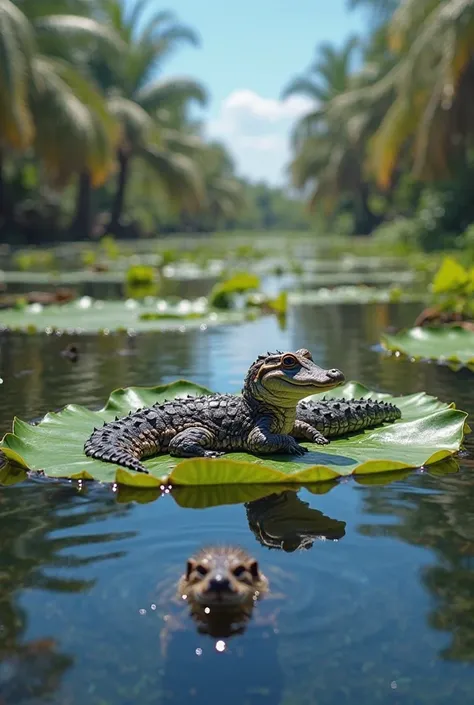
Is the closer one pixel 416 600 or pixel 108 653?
pixel 108 653

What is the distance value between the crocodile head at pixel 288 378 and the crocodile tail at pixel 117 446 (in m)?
0.67

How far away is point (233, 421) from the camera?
444cm

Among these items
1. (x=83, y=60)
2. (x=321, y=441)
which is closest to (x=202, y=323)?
(x=321, y=441)

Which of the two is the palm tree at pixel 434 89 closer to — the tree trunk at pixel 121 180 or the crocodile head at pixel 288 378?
the crocodile head at pixel 288 378

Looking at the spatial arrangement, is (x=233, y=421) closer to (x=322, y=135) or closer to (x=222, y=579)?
(x=222, y=579)

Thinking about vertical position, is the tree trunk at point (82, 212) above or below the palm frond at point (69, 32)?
below

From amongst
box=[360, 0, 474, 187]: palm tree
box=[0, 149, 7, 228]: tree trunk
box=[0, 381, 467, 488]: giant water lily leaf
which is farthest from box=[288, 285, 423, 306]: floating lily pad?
box=[0, 149, 7, 228]: tree trunk

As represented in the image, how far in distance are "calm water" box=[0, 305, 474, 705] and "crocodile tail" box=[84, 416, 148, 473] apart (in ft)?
0.59

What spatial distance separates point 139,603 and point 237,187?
68901mm

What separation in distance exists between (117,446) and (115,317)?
6176 mm

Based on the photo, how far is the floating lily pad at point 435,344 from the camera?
7.10m

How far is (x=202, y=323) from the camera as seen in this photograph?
32.8 ft

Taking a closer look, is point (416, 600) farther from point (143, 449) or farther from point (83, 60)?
point (83, 60)

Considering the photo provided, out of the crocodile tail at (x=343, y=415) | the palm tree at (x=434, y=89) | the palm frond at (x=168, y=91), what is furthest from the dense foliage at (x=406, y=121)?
the crocodile tail at (x=343, y=415)
